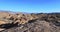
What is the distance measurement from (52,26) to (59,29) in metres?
0.27

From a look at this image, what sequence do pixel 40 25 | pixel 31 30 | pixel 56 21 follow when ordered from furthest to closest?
pixel 56 21 → pixel 40 25 → pixel 31 30

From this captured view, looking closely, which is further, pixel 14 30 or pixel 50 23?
pixel 50 23

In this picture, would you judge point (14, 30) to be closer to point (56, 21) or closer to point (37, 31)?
point (37, 31)

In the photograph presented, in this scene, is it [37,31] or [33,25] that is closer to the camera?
[37,31]

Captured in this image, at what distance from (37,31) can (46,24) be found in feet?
1.68

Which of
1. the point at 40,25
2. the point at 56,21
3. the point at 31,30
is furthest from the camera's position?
the point at 56,21

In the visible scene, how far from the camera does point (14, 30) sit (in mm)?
4543

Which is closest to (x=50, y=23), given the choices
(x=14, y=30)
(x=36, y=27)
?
(x=36, y=27)

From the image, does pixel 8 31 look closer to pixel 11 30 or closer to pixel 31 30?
pixel 11 30

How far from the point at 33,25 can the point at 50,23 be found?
64cm

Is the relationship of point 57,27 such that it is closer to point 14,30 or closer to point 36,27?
point 36,27

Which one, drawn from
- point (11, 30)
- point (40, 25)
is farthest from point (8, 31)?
point (40, 25)

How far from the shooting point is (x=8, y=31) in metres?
4.56

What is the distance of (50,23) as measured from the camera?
16.2 ft
